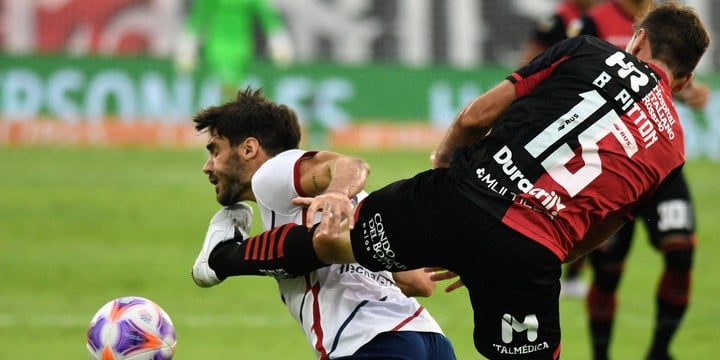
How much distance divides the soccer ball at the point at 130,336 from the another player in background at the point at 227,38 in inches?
542

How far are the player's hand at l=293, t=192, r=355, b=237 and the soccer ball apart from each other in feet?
3.33

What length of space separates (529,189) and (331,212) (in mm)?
733

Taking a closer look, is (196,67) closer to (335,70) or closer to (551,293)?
(335,70)

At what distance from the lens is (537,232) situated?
4.64 metres

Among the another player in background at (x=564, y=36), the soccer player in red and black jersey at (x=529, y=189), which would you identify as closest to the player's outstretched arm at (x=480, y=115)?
the soccer player in red and black jersey at (x=529, y=189)

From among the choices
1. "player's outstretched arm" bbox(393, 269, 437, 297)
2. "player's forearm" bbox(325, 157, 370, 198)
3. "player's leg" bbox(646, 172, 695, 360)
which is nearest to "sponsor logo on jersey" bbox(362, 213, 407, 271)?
"player's forearm" bbox(325, 157, 370, 198)

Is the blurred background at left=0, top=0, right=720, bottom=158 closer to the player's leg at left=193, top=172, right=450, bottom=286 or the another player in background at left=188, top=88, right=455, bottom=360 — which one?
the another player in background at left=188, top=88, right=455, bottom=360

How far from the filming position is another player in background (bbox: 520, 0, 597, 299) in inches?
358

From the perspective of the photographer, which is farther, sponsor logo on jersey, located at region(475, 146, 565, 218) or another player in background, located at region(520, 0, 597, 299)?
another player in background, located at region(520, 0, 597, 299)

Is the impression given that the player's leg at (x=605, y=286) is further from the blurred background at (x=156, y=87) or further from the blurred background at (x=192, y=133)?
the blurred background at (x=156, y=87)

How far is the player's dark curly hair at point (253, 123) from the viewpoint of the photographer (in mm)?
5273

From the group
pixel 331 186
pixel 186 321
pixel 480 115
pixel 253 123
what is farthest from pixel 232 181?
pixel 186 321

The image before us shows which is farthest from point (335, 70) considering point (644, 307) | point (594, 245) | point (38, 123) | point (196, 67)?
point (594, 245)

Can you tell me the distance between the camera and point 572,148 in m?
4.64
